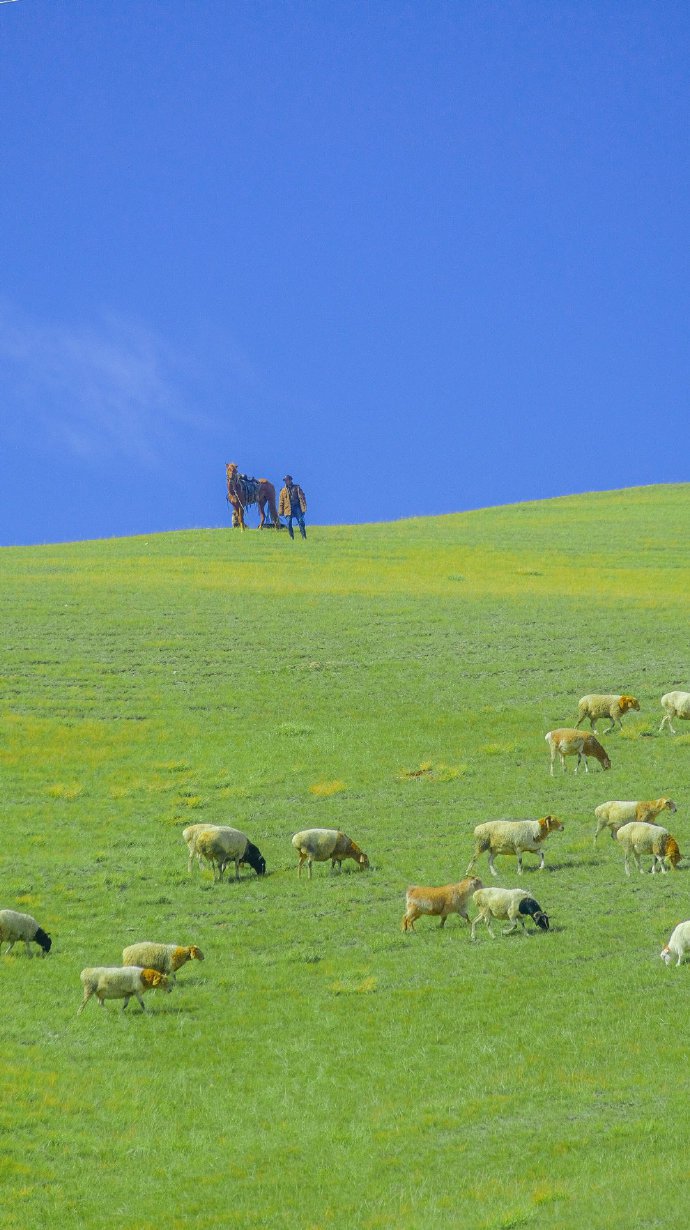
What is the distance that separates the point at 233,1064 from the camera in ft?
58.3

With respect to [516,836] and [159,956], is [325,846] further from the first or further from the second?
[159,956]

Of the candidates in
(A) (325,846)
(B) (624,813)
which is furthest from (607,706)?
(A) (325,846)

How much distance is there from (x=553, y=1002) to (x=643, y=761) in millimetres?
13484

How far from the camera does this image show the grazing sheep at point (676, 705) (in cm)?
3416

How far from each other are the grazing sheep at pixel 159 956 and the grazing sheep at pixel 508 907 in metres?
4.49

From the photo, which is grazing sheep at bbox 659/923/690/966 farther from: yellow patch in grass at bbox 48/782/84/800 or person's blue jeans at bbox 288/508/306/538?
person's blue jeans at bbox 288/508/306/538

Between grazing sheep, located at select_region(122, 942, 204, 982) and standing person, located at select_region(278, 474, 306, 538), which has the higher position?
standing person, located at select_region(278, 474, 306, 538)

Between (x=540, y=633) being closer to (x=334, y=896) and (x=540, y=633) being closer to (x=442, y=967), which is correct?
(x=334, y=896)

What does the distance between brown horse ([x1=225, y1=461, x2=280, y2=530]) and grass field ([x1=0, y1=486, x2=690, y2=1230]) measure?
57.9 ft

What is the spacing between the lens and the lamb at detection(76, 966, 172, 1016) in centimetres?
1934

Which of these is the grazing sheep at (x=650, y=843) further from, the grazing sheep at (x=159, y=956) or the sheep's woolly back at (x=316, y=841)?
the grazing sheep at (x=159, y=956)

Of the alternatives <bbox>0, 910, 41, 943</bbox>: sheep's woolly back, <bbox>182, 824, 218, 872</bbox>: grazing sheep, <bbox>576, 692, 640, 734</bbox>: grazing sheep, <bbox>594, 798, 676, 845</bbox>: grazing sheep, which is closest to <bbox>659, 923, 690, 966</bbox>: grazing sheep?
<bbox>594, 798, 676, 845</bbox>: grazing sheep

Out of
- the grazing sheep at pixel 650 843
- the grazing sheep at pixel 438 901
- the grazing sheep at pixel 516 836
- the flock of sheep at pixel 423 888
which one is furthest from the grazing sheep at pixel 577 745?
the grazing sheep at pixel 438 901

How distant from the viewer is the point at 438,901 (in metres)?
22.0
